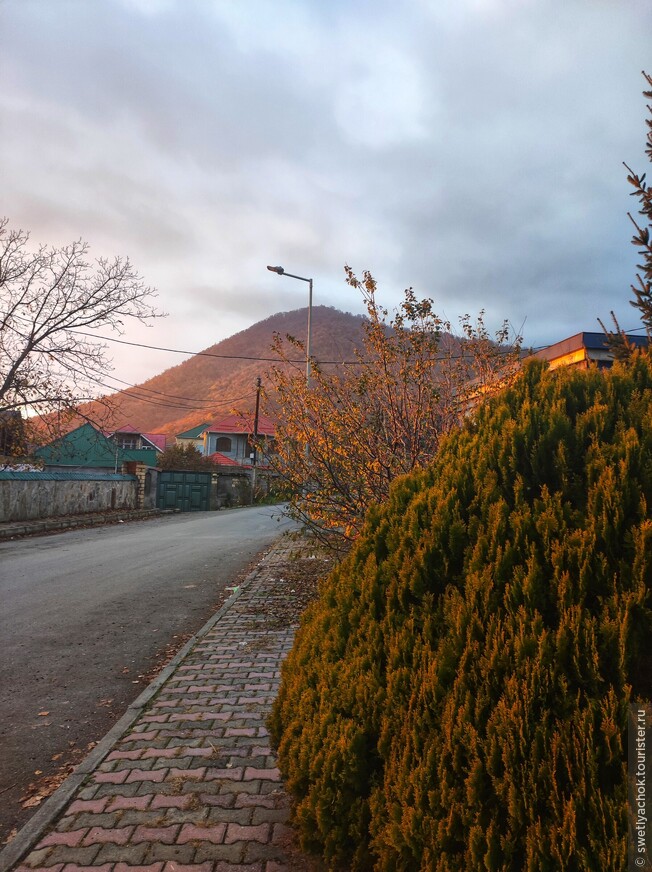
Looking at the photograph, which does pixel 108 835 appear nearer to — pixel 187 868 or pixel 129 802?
pixel 129 802

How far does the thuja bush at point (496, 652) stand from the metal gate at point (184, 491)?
37.0 m

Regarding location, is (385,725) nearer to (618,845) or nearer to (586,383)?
(618,845)

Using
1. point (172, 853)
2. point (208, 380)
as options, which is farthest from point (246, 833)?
point (208, 380)

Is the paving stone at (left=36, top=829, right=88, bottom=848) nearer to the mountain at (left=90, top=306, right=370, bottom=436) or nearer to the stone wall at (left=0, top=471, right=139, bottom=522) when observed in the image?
the stone wall at (left=0, top=471, right=139, bottom=522)

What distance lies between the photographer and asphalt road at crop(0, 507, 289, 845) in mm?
4184

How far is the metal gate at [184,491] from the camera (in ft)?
126

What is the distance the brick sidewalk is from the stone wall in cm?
1835

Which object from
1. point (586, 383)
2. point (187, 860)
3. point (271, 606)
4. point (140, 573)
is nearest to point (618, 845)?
point (586, 383)

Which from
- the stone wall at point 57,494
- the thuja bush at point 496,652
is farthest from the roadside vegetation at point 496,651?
the stone wall at point 57,494

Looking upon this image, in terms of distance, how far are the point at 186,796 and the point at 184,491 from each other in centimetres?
3688

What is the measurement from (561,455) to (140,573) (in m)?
10.7

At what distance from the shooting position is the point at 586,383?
2.34 m

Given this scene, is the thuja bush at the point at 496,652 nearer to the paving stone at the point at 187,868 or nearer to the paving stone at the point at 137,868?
the paving stone at the point at 187,868

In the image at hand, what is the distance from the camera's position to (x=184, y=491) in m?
39.1
